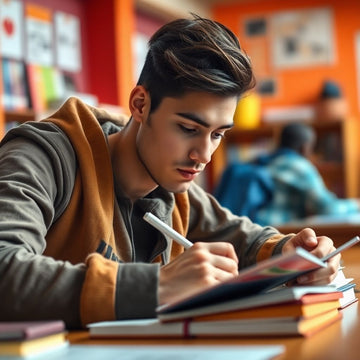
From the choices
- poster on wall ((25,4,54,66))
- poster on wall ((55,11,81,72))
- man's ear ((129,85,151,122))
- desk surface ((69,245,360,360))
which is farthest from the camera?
poster on wall ((55,11,81,72))

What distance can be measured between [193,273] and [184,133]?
0.40m

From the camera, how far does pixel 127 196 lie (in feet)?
5.03

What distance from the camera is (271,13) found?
766 cm

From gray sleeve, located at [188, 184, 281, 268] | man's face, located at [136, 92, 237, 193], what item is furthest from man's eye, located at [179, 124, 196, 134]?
gray sleeve, located at [188, 184, 281, 268]

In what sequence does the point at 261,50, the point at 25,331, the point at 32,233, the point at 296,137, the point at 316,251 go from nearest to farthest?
the point at 25,331 → the point at 32,233 → the point at 316,251 → the point at 296,137 → the point at 261,50

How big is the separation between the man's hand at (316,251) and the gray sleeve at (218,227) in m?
0.21

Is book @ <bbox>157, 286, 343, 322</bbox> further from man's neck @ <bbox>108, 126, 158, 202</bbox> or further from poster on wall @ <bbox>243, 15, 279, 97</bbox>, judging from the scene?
poster on wall @ <bbox>243, 15, 279, 97</bbox>

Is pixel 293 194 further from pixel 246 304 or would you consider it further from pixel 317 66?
pixel 246 304

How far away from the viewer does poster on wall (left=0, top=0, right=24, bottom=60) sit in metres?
4.93

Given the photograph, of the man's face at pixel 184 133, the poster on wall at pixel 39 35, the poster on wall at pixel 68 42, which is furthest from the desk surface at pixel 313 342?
the poster on wall at pixel 68 42

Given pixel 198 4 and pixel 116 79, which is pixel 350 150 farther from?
pixel 116 79

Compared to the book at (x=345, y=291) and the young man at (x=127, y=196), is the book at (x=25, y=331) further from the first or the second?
the book at (x=345, y=291)

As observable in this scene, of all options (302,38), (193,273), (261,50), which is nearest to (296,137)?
(302,38)

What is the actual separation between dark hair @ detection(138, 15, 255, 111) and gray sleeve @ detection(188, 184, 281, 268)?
390mm
